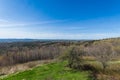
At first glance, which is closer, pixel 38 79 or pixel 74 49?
pixel 38 79

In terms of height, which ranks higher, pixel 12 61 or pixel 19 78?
pixel 19 78

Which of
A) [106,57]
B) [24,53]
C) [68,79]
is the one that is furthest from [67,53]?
[24,53]

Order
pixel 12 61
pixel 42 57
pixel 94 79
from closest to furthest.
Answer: pixel 94 79 < pixel 12 61 < pixel 42 57

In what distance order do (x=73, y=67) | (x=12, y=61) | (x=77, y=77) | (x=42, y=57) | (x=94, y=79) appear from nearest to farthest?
(x=94, y=79), (x=77, y=77), (x=73, y=67), (x=12, y=61), (x=42, y=57)

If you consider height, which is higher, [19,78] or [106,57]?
[106,57]

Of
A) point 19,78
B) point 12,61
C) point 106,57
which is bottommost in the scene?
point 12,61

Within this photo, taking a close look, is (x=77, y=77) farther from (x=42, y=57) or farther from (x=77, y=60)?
(x=42, y=57)

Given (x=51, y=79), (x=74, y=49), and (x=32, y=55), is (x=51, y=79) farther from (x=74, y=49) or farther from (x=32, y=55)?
(x=32, y=55)

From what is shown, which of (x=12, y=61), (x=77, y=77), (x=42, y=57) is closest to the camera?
(x=77, y=77)

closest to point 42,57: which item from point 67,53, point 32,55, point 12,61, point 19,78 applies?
point 32,55
